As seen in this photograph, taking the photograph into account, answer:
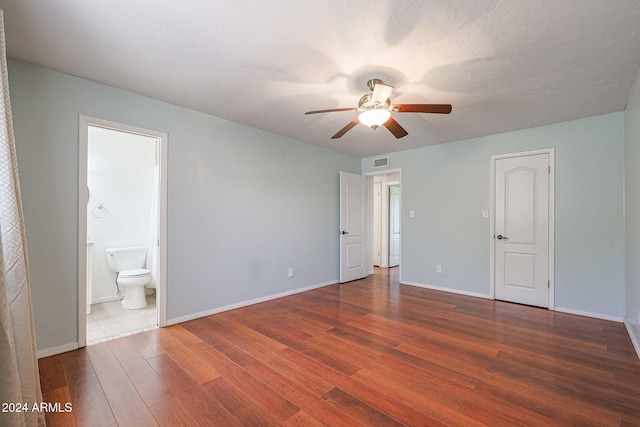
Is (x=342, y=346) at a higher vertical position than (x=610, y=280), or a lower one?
lower

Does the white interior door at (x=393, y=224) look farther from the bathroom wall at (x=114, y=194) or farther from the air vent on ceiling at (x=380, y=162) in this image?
the bathroom wall at (x=114, y=194)

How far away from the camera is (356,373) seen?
2145mm

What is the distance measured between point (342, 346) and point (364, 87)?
94.4 inches

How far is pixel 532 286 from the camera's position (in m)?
3.79

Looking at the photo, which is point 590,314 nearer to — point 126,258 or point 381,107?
point 381,107

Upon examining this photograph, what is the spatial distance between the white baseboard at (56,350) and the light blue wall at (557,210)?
444 cm

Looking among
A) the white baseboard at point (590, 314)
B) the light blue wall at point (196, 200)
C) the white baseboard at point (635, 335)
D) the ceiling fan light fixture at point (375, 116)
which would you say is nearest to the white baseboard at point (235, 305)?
the light blue wall at point (196, 200)

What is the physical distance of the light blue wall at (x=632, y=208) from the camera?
8.03 ft

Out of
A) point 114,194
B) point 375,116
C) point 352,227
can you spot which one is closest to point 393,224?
point 352,227

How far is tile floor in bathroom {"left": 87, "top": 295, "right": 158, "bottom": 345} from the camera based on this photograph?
9.30 ft

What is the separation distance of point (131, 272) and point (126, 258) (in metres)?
0.50

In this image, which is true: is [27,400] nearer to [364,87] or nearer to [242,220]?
[242,220]

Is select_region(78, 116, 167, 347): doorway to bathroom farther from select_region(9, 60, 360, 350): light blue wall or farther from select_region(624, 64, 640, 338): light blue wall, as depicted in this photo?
select_region(624, 64, 640, 338): light blue wall

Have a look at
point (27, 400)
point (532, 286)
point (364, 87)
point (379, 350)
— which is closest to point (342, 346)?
point (379, 350)
